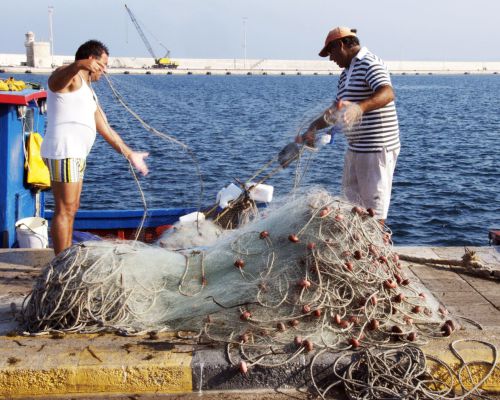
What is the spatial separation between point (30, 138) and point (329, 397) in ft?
18.2

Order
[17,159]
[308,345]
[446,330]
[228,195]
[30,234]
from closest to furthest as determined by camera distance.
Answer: [308,345] → [446,330] → [30,234] → [17,159] → [228,195]

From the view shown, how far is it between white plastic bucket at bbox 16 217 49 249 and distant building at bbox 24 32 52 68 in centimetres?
11929

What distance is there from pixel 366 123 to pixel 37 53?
122820 mm

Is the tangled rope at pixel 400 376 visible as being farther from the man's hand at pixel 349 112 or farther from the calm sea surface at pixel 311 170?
the calm sea surface at pixel 311 170

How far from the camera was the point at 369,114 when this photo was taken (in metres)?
5.47

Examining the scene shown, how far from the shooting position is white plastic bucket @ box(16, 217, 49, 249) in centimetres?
763

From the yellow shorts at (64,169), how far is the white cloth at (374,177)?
228cm

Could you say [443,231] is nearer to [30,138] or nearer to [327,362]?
[30,138]

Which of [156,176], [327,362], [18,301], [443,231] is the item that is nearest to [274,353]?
[327,362]

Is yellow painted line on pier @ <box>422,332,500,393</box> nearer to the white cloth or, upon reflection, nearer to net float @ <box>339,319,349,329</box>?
net float @ <box>339,319,349,329</box>

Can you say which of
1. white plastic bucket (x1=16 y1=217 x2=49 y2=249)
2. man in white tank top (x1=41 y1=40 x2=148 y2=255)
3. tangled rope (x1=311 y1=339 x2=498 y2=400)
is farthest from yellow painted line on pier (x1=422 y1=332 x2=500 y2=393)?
white plastic bucket (x1=16 y1=217 x2=49 y2=249)

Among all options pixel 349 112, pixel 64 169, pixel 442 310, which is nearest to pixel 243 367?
pixel 442 310

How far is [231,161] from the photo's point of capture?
21.3 m

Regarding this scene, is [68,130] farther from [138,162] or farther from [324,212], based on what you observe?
[324,212]
